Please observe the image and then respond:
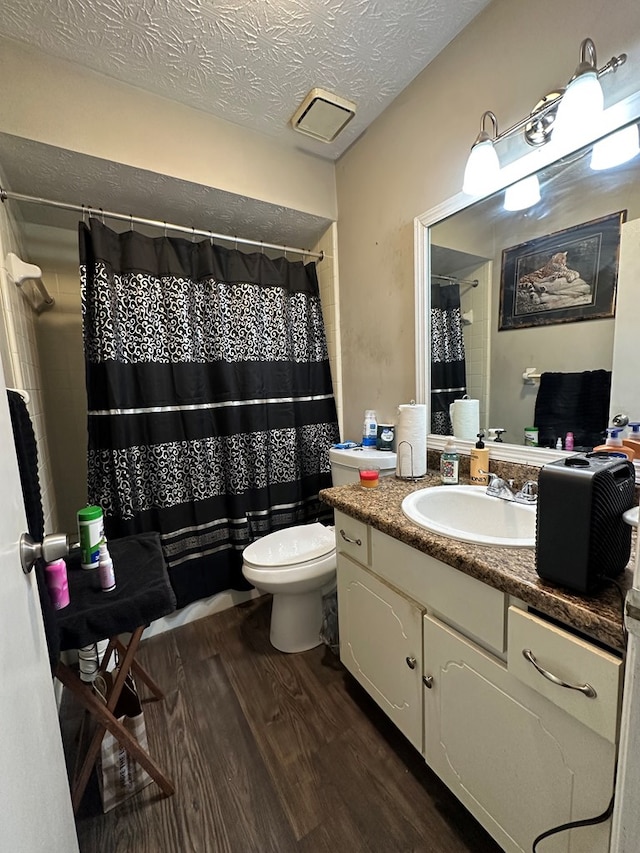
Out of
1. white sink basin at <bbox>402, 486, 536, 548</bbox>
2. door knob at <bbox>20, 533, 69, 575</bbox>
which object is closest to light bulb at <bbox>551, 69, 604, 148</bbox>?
white sink basin at <bbox>402, 486, 536, 548</bbox>

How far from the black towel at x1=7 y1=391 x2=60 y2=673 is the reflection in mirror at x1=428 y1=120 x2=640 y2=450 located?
1.40 m

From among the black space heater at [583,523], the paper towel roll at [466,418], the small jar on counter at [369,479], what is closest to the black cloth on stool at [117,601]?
the small jar on counter at [369,479]

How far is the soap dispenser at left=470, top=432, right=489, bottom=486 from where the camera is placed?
4.14ft

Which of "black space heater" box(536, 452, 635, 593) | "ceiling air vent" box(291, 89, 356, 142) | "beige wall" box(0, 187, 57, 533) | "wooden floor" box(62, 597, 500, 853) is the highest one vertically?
"ceiling air vent" box(291, 89, 356, 142)

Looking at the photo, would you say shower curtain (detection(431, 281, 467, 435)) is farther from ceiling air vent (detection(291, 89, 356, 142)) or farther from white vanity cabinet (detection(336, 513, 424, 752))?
ceiling air vent (detection(291, 89, 356, 142))

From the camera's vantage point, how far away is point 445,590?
2.85ft

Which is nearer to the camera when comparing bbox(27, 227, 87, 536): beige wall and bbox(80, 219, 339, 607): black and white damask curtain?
bbox(80, 219, 339, 607): black and white damask curtain

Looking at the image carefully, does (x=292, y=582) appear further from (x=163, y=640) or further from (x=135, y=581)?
(x=163, y=640)

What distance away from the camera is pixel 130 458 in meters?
1.56

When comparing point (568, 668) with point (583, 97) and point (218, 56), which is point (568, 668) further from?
point (218, 56)

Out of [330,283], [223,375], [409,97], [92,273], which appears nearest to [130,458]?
[223,375]

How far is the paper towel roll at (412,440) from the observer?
4.48ft

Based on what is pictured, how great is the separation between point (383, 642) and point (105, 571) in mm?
872

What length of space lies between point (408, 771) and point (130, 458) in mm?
1537
